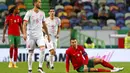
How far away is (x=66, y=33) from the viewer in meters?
30.3

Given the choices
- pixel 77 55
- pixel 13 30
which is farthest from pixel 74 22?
pixel 77 55

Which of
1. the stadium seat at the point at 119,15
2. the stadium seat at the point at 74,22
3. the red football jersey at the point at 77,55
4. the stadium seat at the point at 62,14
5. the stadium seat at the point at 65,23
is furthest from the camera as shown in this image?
the stadium seat at the point at 119,15

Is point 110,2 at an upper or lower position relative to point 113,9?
upper

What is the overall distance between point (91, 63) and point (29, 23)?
243 centimetres

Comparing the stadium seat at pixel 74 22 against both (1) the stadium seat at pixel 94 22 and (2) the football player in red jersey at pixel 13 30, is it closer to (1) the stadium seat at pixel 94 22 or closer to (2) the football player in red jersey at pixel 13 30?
(1) the stadium seat at pixel 94 22

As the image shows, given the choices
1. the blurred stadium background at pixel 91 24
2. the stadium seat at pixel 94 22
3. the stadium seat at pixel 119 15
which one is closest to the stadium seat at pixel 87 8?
the blurred stadium background at pixel 91 24

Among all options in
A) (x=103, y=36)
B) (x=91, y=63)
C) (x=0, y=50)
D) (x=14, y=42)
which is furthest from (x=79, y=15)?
(x=91, y=63)

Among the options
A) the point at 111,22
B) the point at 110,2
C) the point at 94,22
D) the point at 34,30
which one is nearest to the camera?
the point at 34,30

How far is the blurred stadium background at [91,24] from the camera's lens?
87.8ft

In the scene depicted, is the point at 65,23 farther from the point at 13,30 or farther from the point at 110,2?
the point at 13,30

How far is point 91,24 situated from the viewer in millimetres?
31953

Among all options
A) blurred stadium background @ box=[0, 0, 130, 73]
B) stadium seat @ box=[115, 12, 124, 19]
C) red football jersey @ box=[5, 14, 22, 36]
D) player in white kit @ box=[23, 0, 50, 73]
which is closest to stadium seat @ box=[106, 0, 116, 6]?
blurred stadium background @ box=[0, 0, 130, 73]

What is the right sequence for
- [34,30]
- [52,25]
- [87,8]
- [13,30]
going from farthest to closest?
[87,8] < [52,25] < [13,30] < [34,30]

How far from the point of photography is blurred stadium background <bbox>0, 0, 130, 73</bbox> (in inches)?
1053
